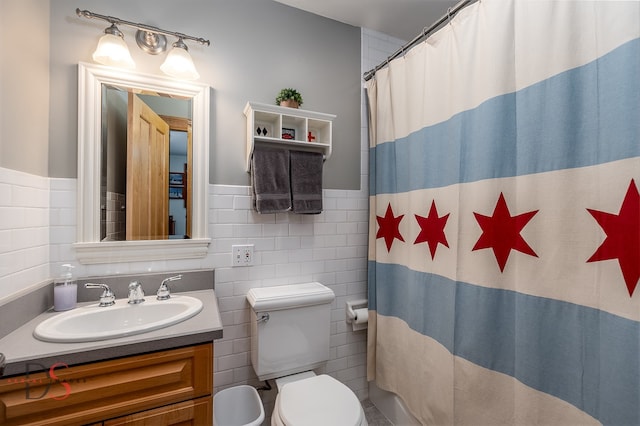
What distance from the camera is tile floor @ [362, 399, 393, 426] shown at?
5.79ft

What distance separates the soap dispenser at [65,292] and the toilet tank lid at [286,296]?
76 cm

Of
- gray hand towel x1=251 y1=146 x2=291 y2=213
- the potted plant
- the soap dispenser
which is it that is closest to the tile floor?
gray hand towel x1=251 y1=146 x2=291 y2=213

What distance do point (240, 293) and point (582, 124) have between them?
5.36ft

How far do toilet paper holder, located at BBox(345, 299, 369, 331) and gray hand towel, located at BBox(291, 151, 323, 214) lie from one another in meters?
0.70

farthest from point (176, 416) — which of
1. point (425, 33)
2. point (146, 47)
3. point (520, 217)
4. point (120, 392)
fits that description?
point (425, 33)

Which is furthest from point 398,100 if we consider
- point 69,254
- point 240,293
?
point 69,254

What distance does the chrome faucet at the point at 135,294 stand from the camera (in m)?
1.26

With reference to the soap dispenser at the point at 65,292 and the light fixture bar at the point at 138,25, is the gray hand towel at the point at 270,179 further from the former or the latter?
the soap dispenser at the point at 65,292

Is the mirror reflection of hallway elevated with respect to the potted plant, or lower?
lower

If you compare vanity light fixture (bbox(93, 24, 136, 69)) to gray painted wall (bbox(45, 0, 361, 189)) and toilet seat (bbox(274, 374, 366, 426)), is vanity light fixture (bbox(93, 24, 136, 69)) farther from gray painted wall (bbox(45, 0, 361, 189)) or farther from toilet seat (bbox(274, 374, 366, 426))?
toilet seat (bbox(274, 374, 366, 426))

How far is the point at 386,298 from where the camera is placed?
1737 mm

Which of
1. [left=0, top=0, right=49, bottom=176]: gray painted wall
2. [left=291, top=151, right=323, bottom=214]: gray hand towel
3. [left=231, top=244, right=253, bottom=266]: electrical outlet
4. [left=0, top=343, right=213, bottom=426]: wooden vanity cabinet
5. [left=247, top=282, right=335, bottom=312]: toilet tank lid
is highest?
[left=0, top=0, right=49, bottom=176]: gray painted wall

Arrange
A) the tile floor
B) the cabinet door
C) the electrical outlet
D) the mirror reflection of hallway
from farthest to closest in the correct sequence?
1. the tile floor
2. the electrical outlet
3. the mirror reflection of hallway
4. the cabinet door

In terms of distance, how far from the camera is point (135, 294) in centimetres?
127
